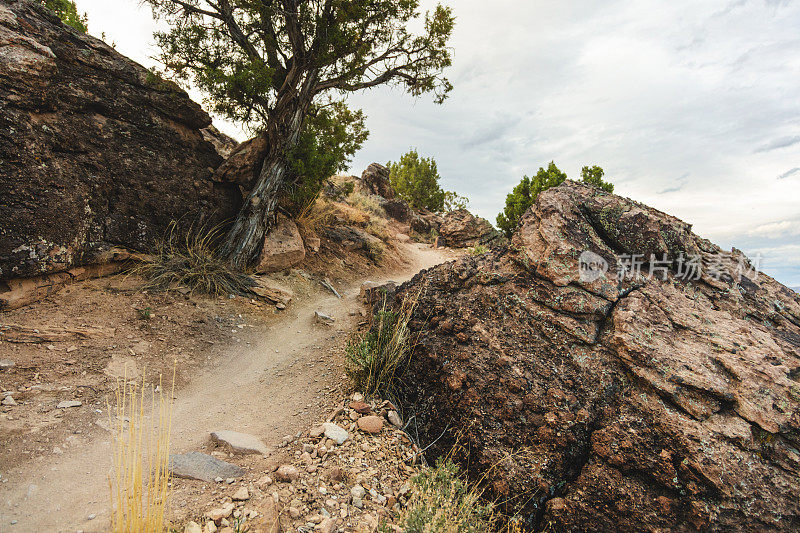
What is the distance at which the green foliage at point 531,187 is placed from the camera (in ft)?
48.7

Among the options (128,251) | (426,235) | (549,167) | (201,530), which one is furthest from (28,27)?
(426,235)

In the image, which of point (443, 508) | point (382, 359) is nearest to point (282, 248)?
point (382, 359)

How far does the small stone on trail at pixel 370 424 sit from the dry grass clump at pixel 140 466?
1.70m

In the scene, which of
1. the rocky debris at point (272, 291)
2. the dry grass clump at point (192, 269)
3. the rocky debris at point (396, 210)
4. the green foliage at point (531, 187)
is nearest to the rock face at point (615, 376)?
the rocky debris at point (272, 291)

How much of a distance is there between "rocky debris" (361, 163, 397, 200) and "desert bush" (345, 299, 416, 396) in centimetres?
2129

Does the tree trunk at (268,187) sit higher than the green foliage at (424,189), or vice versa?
the green foliage at (424,189)

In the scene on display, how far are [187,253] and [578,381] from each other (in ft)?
25.7

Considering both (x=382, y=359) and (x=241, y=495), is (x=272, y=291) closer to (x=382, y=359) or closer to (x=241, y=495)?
(x=382, y=359)

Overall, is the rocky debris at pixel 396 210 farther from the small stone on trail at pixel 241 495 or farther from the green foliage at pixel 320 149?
the small stone on trail at pixel 241 495

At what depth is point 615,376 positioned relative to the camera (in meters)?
3.19

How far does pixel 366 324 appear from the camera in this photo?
646cm

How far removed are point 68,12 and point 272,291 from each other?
35.1 feet

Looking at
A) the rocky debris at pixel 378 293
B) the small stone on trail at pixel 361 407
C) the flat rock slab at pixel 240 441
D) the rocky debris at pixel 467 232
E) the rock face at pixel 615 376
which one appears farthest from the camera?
the rocky debris at pixel 467 232

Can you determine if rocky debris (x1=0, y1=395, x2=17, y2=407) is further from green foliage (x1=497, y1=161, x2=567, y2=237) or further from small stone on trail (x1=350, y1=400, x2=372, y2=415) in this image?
green foliage (x1=497, y1=161, x2=567, y2=237)
